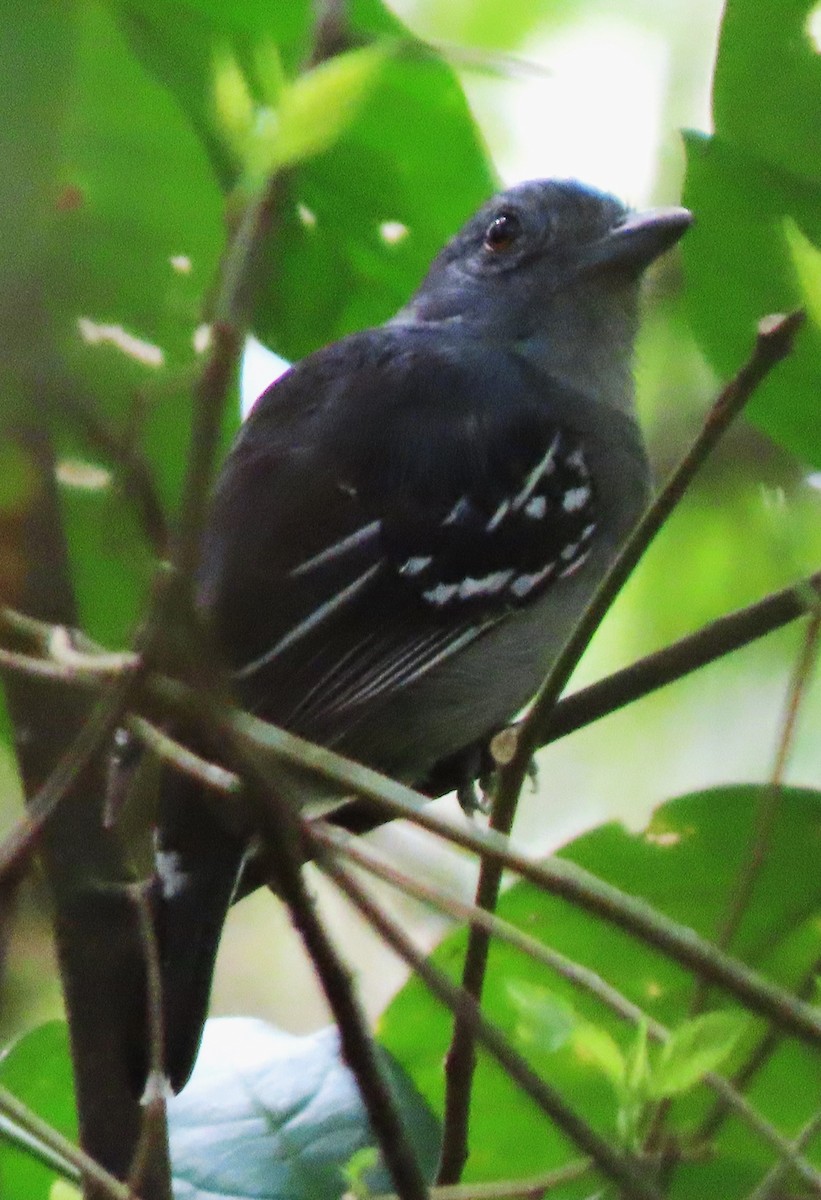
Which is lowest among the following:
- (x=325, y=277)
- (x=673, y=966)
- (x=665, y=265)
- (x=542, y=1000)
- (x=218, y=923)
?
(x=542, y=1000)

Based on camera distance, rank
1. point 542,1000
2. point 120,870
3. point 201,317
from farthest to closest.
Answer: point 120,870 < point 542,1000 < point 201,317

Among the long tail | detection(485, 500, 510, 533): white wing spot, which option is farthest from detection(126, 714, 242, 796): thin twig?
detection(485, 500, 510, 533): white wing spot

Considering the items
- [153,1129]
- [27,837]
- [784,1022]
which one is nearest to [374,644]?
[153,1129]

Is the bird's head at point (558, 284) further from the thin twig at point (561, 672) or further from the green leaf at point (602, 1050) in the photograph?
the green leaf at point (602, 1050)

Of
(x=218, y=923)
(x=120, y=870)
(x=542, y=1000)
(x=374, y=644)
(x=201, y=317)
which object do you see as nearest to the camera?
(x=201, y=317)

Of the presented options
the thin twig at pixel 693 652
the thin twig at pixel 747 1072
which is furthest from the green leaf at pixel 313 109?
the thin twig at pixel 747 1072

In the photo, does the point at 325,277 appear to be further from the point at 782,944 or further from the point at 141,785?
the point at 782,944
